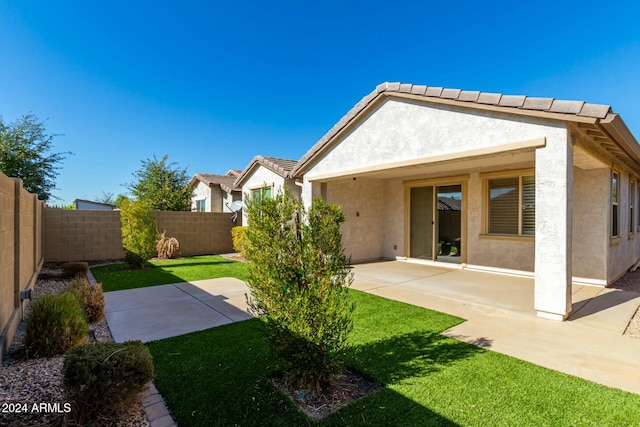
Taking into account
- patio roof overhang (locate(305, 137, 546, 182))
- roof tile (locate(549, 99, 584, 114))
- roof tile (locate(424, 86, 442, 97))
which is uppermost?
roof tile (locate(424, 86, 442, 97))

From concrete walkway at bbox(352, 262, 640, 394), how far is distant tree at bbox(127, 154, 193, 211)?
1598cm

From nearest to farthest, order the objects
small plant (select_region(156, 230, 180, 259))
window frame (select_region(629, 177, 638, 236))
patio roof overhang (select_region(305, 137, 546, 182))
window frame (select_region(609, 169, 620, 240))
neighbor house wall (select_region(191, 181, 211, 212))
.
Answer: patio roof overhang (select_region(305, 137, 546, 182)), window frame (select_region(609, 169, 620, 240)), window frame (select_region(629, 177, 638, 236)), small plant (select_region(156, 230, 180, 259)), neighbor house wall (select_region(191, 181, 211, 212))

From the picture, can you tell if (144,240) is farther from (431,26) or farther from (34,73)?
(431,26)

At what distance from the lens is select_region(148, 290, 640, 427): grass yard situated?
2.78 m

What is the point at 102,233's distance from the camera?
42.5 feet

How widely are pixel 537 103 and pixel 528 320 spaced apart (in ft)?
12.8

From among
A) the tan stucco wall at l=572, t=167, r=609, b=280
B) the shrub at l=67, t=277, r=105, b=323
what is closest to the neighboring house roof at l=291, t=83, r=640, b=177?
the tan stucco wall at l=572, t=167, r=609, b=280

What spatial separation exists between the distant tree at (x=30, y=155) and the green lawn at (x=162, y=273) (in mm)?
8046

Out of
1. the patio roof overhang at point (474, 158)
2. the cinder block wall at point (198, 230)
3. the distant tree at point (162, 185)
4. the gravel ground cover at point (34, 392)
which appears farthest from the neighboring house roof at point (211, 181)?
the gravel ground cover at point (34, 392)

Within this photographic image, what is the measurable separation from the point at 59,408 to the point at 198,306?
3848 millimetres

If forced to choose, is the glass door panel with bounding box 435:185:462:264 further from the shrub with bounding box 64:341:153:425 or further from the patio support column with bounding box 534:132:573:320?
the shrub with bounding box 64:341:153:425

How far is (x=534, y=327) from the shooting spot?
523 centimetres

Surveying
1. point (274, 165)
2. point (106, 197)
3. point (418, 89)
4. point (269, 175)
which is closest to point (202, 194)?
point (269, 175)

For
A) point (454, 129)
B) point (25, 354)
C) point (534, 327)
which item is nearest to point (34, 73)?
point (25, 354)
